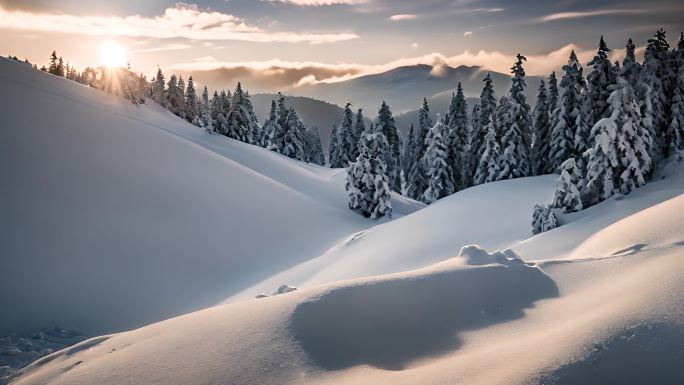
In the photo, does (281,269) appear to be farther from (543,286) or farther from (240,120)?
(240,120)

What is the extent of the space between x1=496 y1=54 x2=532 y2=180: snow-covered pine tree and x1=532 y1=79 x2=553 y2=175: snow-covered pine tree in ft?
4.55

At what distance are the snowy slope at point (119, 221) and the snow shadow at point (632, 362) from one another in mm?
15639

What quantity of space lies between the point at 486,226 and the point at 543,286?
50.9ft

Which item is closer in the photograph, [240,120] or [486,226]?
[486,226]

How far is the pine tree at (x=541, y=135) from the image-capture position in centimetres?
4019

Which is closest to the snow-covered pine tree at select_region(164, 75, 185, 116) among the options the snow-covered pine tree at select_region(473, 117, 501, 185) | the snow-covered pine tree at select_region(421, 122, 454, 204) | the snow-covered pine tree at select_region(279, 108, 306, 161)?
the snow-covered pine tree at select_region(279, 108, 306, 161)

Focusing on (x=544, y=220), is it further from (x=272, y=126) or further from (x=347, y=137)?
(x=272, y=126)

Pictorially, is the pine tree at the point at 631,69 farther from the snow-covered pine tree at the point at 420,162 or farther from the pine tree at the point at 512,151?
the snow-covered pine tree at the point at 420,162

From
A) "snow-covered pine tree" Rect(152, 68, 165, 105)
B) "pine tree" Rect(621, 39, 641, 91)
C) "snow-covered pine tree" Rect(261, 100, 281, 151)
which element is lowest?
"snow-covered pine tree" Rect(261, 100, 281, 151)

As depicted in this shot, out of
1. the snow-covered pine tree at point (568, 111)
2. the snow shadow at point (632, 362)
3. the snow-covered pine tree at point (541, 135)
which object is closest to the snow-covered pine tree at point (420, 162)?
the snow-covered pine tree at point (541, 135)

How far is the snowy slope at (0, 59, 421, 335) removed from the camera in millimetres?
15711

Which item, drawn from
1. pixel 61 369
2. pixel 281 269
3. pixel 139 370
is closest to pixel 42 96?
pixel 281 269

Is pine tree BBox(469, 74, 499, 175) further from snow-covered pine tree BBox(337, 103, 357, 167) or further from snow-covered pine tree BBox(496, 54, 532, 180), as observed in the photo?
snow-covered pine tree BBox(337, 103, 357, 167)

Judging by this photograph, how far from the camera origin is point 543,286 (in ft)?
20.4
